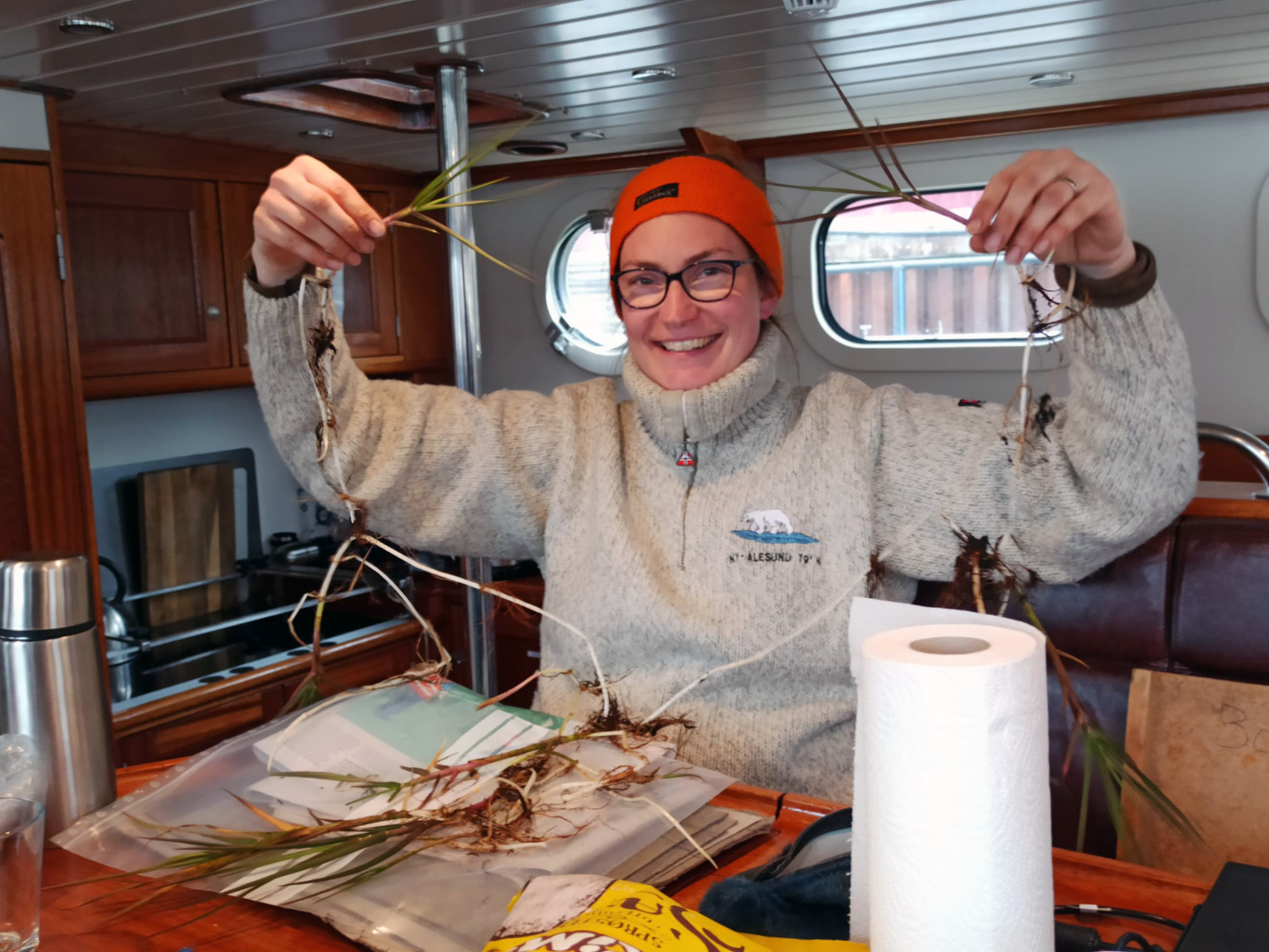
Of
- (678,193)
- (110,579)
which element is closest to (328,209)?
(678,193)

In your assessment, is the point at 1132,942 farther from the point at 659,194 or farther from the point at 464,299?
the point at 464,299

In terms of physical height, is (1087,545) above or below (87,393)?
below

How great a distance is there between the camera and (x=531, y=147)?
2.93m

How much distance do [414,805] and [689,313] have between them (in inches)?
34.1

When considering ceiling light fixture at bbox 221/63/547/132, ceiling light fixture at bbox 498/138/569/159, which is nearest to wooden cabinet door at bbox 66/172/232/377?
ceiling light fixture at bbox 221/63/547/132

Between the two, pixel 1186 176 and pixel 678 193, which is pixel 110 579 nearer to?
pixel 678 193

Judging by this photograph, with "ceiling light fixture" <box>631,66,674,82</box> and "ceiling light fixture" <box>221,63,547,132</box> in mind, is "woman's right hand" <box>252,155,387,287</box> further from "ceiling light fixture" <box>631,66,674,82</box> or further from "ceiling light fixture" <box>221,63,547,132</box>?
"ceiling light fixture" <box>631,66,674,82</box>

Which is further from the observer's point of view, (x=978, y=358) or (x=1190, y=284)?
(x=978, y=358)

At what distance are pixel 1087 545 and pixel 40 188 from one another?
210 centimetres

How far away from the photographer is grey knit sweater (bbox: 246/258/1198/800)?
4.63 ft

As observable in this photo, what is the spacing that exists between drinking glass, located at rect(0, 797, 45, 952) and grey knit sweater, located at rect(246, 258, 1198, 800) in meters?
0.69

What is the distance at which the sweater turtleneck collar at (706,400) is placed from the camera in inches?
62.4

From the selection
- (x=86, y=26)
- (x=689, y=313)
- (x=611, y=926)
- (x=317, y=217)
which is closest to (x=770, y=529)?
(x=689, y=313)

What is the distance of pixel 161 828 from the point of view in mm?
1043
